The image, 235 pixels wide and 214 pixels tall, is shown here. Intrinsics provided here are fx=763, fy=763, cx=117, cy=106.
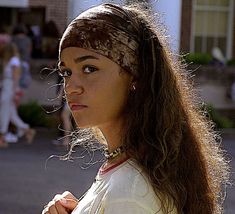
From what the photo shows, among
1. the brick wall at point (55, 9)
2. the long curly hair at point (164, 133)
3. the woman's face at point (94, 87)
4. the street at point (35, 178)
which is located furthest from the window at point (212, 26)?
the woman's face at point (94, 87)

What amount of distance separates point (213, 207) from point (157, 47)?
500 mm

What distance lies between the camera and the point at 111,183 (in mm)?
2006

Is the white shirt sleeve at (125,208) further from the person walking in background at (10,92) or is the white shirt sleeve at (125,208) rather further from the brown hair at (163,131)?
the person walking in background at (10,92)

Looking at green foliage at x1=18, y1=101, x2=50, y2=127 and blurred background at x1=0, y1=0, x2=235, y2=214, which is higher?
blurred background at x1=0, y1=0, x2=235, y2=214

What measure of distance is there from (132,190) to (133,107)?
270 millimetres

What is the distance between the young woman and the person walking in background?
417 inches

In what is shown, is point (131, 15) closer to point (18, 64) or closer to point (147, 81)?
point (147, 81)

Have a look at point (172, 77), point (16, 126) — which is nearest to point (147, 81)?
point (172, 77)

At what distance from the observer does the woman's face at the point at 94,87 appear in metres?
2.08

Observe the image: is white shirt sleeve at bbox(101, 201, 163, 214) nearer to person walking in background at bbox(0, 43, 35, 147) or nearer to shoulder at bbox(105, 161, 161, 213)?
shoulder at bbox(105, 161, 161, 213)

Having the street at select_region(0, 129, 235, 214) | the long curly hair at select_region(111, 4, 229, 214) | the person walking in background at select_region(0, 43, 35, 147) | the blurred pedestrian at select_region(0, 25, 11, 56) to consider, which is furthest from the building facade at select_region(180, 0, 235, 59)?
the long curly hair at select_region(111, 4, 229, 214)

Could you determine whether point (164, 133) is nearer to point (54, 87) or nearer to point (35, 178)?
point (35, 178)

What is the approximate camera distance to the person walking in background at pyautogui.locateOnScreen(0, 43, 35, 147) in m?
12.7

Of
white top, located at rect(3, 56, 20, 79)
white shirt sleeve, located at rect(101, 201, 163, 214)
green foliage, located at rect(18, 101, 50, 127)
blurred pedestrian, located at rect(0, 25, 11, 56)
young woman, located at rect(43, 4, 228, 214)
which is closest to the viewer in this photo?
white shirt sleeve, located at rect(101, 201, 163, 214)
